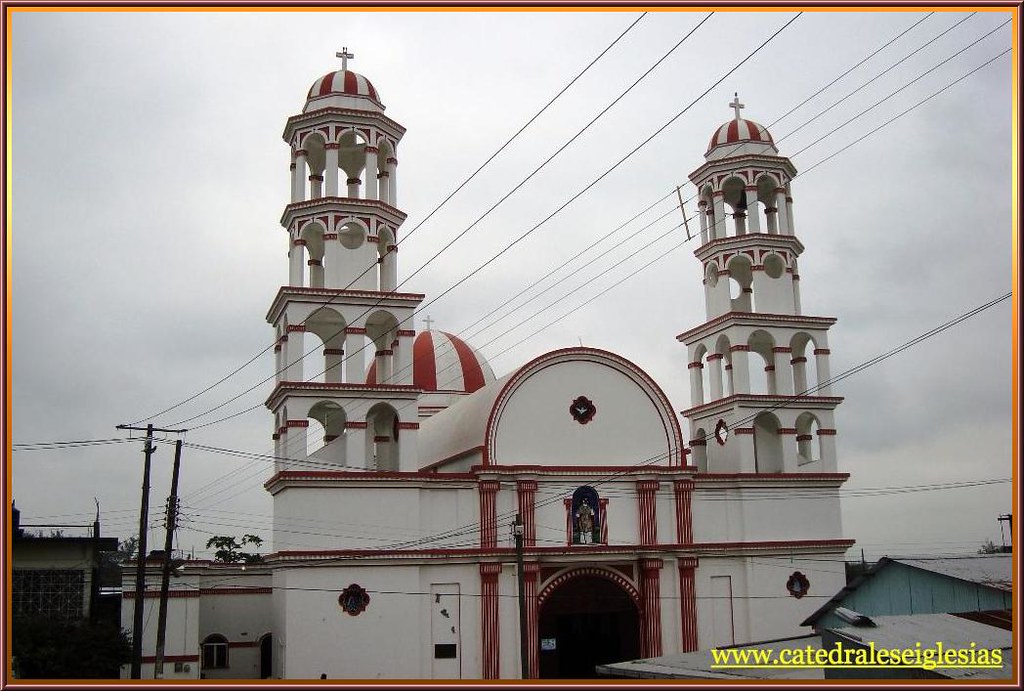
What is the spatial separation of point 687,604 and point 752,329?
879cm

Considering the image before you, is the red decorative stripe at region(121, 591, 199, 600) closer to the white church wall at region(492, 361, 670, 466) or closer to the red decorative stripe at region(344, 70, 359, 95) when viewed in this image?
the white church wall at region(492, 361, 670, 466)

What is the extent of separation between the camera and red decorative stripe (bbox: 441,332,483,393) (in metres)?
45.2

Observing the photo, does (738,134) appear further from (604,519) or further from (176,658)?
(176,658)

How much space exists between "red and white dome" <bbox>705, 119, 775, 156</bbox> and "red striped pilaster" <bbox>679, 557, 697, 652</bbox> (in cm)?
1346

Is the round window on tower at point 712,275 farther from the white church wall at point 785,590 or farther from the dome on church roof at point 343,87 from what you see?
the dome on church roof at point 343,87

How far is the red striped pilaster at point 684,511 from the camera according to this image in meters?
33.3

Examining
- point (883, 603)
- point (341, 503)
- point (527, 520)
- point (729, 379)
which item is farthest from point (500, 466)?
point (883, 603)

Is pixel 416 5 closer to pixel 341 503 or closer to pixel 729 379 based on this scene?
pixel 341 503

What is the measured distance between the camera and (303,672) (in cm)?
2894

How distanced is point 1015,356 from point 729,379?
22740mm

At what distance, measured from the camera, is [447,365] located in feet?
149

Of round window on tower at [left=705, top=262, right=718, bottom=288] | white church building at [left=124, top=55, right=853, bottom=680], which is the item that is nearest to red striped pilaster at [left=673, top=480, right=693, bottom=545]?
white church building at [left=124, top=55, right=853, bottom=680]

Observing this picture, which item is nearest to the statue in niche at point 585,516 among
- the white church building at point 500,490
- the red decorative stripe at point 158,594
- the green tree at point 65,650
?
the white church building at point 500,490

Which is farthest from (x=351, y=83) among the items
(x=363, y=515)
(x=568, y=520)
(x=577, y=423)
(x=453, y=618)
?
(x=453, y=618)
